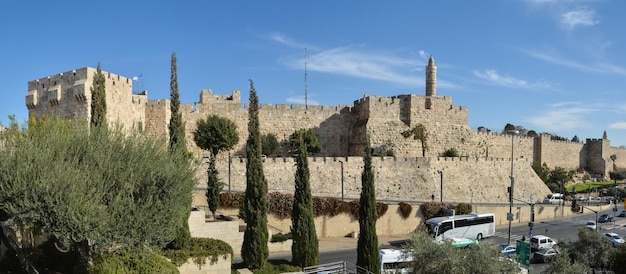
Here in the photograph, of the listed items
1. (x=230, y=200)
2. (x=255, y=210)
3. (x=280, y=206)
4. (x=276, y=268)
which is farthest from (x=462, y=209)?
(x=255, y=210)

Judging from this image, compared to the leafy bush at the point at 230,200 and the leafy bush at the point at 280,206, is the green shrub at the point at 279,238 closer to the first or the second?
the leafy bush at the point at 280,206

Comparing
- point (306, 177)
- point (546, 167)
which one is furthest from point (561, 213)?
point (306, 177)

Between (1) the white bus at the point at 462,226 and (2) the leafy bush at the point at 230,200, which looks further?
(1) the white bus at the point at 462,226

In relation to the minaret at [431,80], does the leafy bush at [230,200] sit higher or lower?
lower

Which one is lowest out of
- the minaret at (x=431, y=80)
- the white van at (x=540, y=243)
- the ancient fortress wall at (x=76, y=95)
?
the white van at (x=540, y=243)

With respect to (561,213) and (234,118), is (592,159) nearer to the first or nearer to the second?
(561,213)

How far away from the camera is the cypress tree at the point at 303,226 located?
54.6ft

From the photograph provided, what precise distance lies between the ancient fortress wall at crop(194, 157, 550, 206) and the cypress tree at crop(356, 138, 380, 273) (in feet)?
36.2

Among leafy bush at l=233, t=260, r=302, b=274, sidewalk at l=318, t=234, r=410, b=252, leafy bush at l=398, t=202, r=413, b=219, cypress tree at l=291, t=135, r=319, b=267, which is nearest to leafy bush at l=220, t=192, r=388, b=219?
leafy bush at l=398, t=202, r=413, b=219

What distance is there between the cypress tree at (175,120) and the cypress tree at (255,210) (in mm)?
2512

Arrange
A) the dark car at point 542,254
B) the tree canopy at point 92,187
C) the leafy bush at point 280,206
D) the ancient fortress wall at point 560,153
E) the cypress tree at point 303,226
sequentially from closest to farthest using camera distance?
the tree canopy at point 92,187 < the cypress tree at point 303,226 < the dark car at point 542,254 < the leafy bush at point 280,206 < the ancient fortress wall at point 560,153

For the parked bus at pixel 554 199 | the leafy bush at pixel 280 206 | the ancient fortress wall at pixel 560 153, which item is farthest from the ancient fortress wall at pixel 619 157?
the leafy bush at pixel 280 206

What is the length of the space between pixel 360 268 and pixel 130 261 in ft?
26.1

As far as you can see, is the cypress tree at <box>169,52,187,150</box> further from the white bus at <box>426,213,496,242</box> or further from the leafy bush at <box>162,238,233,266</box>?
the white bus at <box>426,213,496,242</box>
